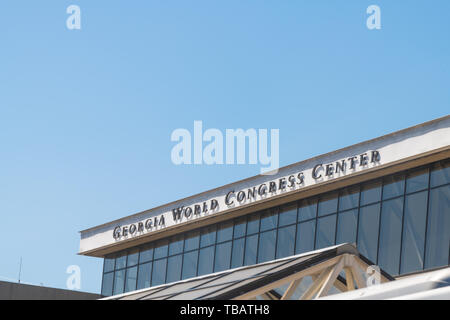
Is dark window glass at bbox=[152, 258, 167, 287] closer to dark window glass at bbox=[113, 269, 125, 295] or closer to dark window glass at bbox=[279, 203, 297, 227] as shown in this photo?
dark window glass at bbox=[113, 269, 125, 295]

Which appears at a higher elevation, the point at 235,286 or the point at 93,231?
the point at 93,231

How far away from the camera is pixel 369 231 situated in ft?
89.5

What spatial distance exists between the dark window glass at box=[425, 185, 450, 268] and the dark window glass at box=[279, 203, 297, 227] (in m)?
6.31

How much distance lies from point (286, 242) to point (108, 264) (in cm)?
1242

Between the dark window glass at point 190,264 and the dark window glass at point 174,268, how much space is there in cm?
31

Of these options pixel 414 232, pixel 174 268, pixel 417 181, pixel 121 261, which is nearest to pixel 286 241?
pixel 414 232

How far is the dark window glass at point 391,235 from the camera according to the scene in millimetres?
26109

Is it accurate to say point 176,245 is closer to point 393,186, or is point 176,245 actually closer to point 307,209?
point 307,209

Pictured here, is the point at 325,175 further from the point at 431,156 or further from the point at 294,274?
the point at 294,274

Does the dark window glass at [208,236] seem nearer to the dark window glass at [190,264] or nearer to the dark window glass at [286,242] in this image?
the dark window glass at [190,264]

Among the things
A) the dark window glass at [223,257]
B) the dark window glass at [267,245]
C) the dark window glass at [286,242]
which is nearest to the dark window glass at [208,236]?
the dark window glass at [223,257]

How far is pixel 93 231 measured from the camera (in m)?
39.5
